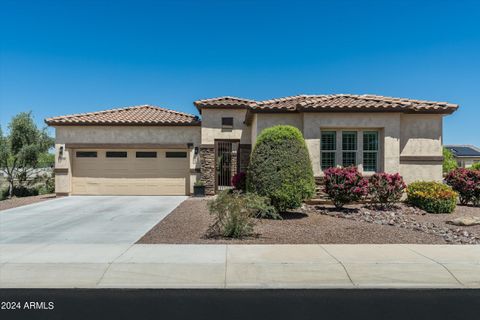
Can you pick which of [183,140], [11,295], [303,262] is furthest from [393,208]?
[11,295]

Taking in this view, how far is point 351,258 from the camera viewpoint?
6613 millimetres

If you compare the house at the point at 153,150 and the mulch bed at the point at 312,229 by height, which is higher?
the house at the point at 153,150

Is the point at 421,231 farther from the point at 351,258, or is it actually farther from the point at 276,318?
the point at 276,318

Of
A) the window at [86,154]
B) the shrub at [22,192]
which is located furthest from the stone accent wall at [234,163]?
the shrub at [22,192]

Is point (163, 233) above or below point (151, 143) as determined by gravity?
below

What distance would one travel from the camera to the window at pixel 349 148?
13.9 m

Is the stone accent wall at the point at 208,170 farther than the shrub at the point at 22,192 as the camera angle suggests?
No

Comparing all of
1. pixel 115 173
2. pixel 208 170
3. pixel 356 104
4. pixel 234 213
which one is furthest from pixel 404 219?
pixel 115 173

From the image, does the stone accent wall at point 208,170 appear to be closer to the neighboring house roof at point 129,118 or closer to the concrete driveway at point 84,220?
the neighboring house roof at point 129,118

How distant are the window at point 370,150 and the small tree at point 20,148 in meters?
17.7

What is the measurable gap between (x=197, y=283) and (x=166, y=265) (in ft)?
3.30

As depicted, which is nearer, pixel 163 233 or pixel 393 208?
pixel 163 233

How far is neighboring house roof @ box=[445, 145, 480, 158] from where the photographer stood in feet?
145

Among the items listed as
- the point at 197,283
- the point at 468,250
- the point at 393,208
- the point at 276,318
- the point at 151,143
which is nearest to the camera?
the point at 276,318
